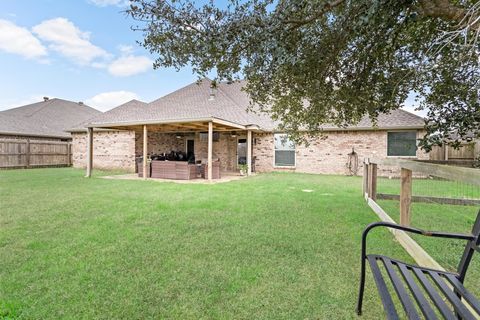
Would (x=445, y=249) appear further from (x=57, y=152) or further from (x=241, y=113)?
(x=57, y=152)

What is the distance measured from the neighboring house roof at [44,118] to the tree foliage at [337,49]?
58.4 feet

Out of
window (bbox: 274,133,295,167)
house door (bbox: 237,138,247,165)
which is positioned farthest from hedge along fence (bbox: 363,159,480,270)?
house door (bbox: 237,138,247,165)

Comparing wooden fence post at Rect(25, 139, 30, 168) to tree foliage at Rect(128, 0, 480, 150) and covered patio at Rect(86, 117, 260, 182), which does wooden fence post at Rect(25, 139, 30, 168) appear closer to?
covered patio at Rect(86, 117, 260, 182)

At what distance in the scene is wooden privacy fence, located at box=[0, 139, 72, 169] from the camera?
615 inches

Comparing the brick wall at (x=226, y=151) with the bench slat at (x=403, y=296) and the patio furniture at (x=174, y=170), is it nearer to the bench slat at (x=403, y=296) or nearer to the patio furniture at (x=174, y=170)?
the patio furniture at (x=174, y=170)

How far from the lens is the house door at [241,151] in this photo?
15.9 m

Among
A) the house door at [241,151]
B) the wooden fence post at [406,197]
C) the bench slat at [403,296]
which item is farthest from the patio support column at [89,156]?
the bench slat at [403,296]

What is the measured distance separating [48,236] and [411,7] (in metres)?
5.86

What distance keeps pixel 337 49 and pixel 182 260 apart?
153 inches

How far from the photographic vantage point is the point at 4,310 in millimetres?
2176

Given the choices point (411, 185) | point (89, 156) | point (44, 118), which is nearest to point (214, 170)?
point (89, 156)

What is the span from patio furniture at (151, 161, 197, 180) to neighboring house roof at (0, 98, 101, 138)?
1022 centimetres

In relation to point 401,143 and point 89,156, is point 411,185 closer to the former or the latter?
point 401,143

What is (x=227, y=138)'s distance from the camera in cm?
1630
